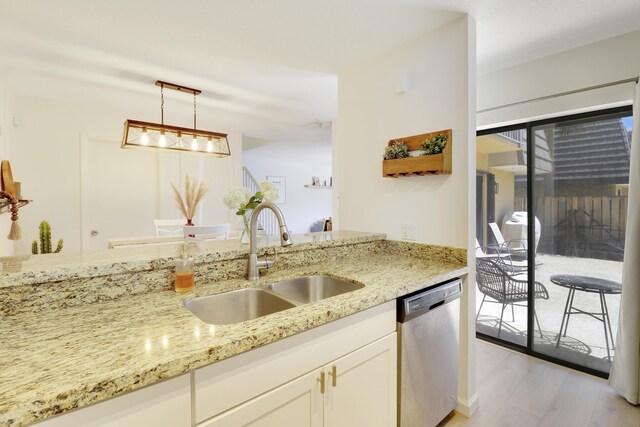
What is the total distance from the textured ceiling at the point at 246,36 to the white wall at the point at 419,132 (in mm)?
143

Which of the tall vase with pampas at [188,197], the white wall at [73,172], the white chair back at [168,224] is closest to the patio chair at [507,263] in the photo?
the tall vase with pampas at [188,197]

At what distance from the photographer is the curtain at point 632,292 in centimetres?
183

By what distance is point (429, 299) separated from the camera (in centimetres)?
150

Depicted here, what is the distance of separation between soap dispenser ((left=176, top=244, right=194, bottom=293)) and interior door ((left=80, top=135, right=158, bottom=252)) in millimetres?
2883

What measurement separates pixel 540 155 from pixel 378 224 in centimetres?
137

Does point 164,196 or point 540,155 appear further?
point 164,196

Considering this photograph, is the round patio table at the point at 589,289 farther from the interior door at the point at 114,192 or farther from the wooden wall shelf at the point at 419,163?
the interior door at the point at 114,192

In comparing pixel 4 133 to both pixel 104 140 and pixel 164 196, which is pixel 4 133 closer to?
pixel 104 140

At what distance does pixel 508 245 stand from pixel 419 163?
130 centimetres

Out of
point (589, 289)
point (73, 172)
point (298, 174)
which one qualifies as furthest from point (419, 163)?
point (298, 174)

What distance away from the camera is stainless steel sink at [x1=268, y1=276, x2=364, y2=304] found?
156 cm

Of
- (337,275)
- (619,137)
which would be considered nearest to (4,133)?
(337,275)

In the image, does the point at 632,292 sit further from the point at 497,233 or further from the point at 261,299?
the point at 261,299

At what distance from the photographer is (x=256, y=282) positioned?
146 centimetres
